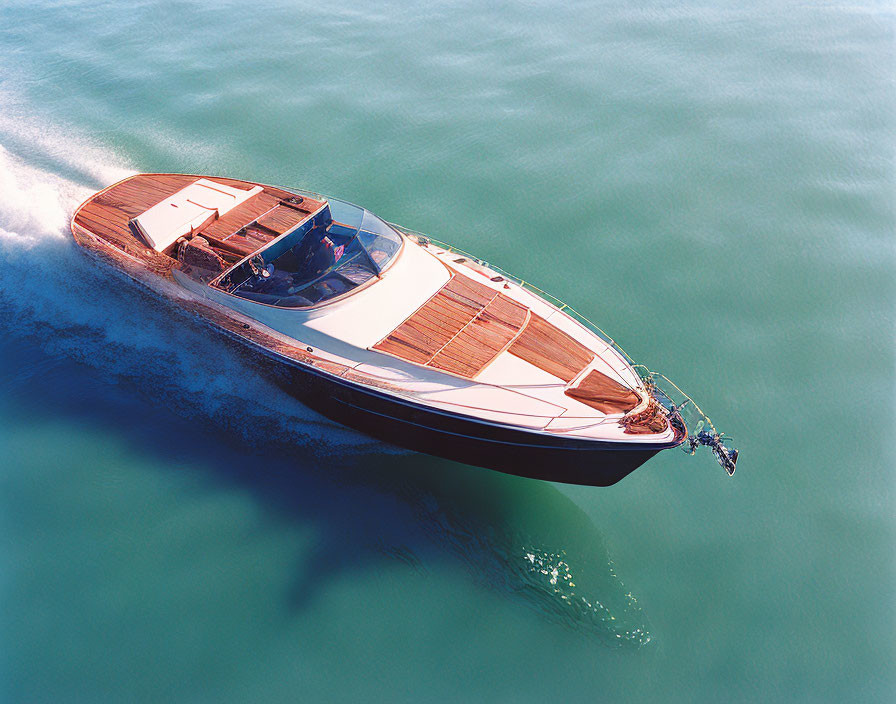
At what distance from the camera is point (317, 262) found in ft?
43.5

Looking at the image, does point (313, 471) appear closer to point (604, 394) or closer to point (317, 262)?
point (317, 262)

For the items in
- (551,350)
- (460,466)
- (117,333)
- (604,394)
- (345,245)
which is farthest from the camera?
(117,333)

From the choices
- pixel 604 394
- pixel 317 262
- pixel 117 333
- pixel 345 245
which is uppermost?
pixel 345 245

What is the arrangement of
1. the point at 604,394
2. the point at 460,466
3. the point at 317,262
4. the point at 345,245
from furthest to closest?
the point at 345,245 < the point at 317,262 < the point at 460,466 < the point at 604,394

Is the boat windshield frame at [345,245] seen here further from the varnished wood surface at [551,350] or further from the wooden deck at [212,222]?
the varnished wood surface at [551,350]

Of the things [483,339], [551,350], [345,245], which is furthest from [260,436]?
[551,350]

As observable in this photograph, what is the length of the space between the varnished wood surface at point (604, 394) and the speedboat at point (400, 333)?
32 mm

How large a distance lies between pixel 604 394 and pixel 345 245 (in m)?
6.08

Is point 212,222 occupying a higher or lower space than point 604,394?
higher

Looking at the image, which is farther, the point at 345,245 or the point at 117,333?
the point at 117,333

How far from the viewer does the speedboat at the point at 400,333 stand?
440 inches

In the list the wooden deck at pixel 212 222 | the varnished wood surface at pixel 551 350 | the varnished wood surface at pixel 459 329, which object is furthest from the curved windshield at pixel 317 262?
the varnished wood surface at pixel 551 350

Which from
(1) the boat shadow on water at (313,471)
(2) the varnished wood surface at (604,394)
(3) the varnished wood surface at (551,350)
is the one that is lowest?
(1) the boat shadow on water at (313,471)

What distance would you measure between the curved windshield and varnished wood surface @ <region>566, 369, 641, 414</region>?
4.67 m
